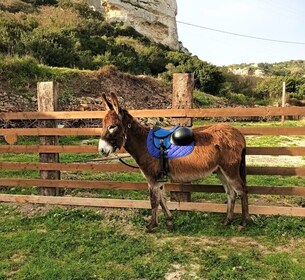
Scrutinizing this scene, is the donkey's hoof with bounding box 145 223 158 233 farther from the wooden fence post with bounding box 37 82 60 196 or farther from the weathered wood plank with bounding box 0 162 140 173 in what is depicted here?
the wooden fence post with bounding box 37 82 60 196

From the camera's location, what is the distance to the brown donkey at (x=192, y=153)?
15.8 ft

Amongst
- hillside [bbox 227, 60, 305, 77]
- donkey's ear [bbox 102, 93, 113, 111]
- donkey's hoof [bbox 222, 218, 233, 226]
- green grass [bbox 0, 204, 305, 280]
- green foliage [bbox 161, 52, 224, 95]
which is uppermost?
hillside [bbox 227, 60, 305, 77]

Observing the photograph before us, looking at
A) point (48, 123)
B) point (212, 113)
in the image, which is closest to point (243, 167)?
point (212, 113)

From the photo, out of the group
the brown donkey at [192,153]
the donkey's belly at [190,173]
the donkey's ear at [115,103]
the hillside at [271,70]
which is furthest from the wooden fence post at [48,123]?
the hillside at [271,70]

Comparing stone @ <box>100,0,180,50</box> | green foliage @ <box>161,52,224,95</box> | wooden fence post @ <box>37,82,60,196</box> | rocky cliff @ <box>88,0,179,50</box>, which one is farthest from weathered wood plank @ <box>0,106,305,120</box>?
rocky cliff @ <box>88,0,179,50</box>

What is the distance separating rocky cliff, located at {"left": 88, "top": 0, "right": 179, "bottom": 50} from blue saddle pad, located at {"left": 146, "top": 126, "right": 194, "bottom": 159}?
1690 inches

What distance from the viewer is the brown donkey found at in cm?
481

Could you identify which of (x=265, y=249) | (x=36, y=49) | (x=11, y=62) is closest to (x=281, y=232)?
(x=265, y=249)

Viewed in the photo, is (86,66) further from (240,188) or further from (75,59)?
(240,188)

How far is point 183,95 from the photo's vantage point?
5789mm

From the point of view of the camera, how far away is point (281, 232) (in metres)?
4.98

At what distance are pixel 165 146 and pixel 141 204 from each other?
1.36 meters

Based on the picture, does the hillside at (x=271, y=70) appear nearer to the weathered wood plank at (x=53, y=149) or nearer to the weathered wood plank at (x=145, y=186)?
the weathered wood plank at (x=145, y=186)

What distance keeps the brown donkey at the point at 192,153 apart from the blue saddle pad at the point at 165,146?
0.05 m
